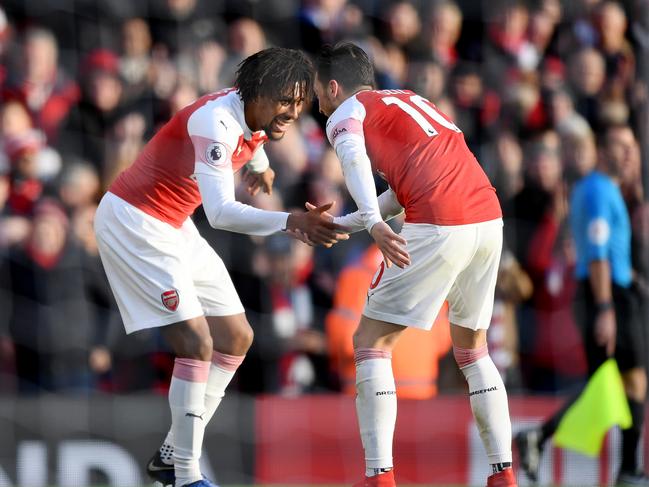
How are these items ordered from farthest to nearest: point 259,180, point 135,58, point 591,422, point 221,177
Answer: point 135,58 < point 591,422 < point 259,180 < point 221,177

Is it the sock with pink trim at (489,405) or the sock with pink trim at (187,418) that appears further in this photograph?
the sock with pink trim at (187,418)

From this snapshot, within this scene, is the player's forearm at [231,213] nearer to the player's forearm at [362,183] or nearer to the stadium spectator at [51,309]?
the player's forearm at [362,183]

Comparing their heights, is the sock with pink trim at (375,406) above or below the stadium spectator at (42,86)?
below

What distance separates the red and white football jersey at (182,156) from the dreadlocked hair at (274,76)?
7cm

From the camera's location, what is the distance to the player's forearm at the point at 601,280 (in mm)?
6113

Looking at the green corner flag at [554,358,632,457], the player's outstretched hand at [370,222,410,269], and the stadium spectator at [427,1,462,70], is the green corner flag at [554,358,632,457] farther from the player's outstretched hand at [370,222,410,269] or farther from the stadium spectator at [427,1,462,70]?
the player's outstretched hand at [370,222,410,269]

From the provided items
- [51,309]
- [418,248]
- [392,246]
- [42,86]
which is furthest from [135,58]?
[392,246]

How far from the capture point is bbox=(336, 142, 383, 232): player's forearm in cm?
401

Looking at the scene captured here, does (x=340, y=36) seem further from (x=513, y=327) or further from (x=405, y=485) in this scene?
(x=405, y=485)

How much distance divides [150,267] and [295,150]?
248 cm

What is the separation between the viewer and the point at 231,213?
13.4ft

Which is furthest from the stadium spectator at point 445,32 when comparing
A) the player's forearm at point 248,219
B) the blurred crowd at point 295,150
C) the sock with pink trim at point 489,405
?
the player's forearm at point 248,219

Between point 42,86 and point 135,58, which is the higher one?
point 135,58

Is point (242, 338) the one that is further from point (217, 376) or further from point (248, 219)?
point (248, 219)
